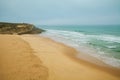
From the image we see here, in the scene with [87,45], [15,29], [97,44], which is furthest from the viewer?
[15,29]

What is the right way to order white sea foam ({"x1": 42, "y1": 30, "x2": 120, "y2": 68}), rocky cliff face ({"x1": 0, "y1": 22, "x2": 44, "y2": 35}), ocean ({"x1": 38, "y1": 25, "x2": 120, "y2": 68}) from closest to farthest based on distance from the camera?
white sea foam ({"x1": 42, "y1": 30, "x2": 120, "y2": 68}) < ocean ({"x1": 38, "y1": 25, "x2": 120, "y2": 68}) < rocky cliff face ({"x1": 0, "y1": 22, "x2": 44, "y2": 35})

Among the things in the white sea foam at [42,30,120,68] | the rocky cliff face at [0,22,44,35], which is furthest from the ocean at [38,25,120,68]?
the rocky cliff face at [0,22,44,35]

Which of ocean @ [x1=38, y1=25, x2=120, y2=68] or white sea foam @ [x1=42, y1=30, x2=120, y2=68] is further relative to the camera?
ocean @ [x1=38, y1=25, x2=120, y2=68]

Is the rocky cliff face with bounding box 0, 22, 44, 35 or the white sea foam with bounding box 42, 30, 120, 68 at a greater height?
the rocky cliff face with bounding box 0, 22, 44, 35

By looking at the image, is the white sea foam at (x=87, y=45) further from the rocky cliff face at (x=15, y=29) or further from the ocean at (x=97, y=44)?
the rocky cliff face at (x=15, y=29)

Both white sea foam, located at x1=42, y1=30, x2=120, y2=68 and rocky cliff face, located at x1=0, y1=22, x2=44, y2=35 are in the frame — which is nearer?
white sea foam, located at x1=42, y1=30, x2=120, y2=68

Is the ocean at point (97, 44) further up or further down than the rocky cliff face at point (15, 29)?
further down

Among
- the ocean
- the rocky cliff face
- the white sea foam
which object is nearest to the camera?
the white sea foam

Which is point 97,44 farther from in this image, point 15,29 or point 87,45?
point 15,29

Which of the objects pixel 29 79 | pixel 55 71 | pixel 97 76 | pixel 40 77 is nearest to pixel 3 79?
pixel 29 79

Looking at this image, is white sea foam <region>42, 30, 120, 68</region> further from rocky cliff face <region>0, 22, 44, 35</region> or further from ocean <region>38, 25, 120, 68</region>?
rocky cliff face <region>0, 22, 44, 35</region>

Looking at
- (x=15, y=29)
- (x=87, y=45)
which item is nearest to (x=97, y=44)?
(x=87, y=45)

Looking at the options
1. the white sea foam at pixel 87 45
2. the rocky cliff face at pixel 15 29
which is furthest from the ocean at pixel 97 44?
the rocky cliff face at pixel 15 29

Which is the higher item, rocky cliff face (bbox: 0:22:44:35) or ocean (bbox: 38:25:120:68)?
rocky cliff face (bbox: 0:22:44:35)
